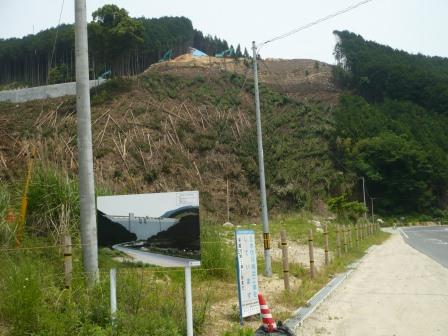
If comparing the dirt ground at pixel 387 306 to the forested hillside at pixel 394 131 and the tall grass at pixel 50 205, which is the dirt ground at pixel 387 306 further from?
the forested hillside at pixel 394 131

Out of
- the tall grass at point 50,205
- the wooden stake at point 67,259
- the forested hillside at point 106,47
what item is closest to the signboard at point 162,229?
the wooden stake at point 67,259

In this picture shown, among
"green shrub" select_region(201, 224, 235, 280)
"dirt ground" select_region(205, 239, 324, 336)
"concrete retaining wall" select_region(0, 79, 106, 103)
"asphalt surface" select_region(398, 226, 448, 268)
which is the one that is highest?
"concrete retaining wall" select_region(0, 79, 106, 103)

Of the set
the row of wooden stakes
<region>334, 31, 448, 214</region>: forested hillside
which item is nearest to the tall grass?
the row of wooden stakes

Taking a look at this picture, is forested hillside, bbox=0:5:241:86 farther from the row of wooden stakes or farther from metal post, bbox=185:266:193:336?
metal post, bbox=185:266:193:336

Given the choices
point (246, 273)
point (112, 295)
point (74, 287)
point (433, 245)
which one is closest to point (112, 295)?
point (112, 295)

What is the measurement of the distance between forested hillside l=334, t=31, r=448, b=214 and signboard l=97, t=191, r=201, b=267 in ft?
201

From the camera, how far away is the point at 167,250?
5.68m

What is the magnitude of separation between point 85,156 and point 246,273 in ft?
10.2

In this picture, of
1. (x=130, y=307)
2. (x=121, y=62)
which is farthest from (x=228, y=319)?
(x=121, y=62)

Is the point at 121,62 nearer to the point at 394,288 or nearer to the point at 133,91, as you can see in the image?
the point at 133,91

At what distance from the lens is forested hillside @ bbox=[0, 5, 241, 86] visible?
58.6 m

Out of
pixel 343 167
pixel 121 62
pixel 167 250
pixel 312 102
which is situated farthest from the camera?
pixel 312 102

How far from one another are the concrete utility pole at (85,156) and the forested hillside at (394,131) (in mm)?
60950

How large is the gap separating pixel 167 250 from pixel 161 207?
1.72ft
